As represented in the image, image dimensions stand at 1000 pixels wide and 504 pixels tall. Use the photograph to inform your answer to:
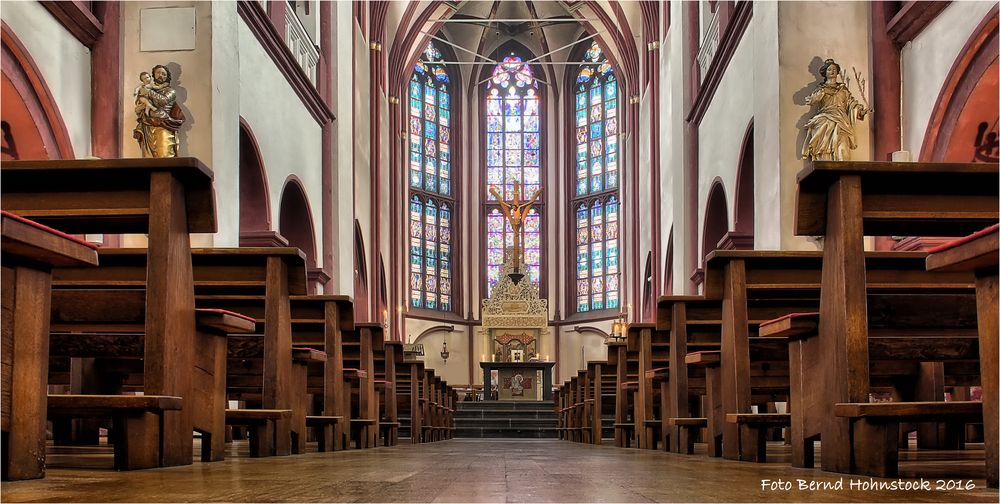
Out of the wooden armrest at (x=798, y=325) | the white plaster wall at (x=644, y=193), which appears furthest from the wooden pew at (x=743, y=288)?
the white plaster wall at (x=644, y=193)

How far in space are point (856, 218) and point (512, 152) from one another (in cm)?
2631

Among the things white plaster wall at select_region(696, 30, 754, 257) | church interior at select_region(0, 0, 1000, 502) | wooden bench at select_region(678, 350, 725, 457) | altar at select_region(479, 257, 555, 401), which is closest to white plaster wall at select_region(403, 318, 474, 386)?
altar at select_region(479, 257, 555, 401)

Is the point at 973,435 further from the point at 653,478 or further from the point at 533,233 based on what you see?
the point at 533,233

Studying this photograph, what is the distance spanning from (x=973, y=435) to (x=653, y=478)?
563cm

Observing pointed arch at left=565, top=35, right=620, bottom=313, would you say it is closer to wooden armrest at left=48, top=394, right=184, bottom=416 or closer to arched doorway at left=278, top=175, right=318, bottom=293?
arched doorway at left=278, top=175, right=318, bottom=293

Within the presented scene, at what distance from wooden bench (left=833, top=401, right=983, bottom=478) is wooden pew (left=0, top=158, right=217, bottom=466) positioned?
211 cm

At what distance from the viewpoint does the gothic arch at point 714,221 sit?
14.6 meters

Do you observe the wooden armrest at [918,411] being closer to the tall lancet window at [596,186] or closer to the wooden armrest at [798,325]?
the wooden armrest at [798,325]

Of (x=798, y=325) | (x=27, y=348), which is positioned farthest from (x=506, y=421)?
(x=27, y=348)

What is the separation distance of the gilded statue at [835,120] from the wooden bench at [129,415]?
670cm

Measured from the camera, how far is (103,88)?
9.41m

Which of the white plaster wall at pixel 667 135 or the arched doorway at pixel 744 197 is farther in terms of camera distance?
the white plaster wall at pixel 667 135

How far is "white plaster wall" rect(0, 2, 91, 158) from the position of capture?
823cm

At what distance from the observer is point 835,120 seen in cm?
895
